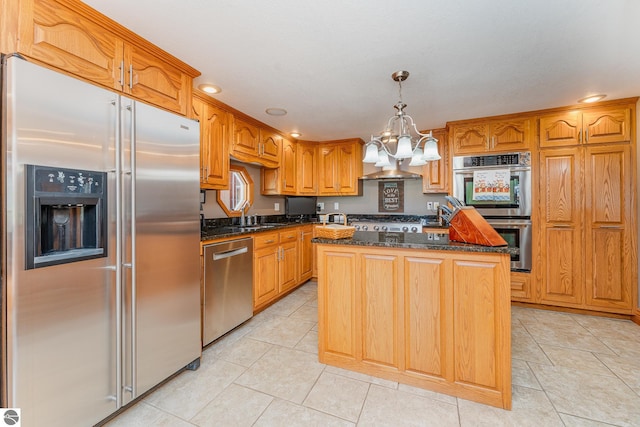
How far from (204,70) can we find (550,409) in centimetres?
322

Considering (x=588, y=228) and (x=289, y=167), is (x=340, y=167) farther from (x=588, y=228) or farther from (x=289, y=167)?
(x=588, y=228)

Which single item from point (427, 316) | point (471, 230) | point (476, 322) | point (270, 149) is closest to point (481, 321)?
point (476, 322)

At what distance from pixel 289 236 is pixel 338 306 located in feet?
5.43

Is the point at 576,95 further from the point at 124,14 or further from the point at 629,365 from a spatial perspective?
the point at 124,14

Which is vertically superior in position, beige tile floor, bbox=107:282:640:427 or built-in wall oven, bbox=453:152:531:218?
built-in wall oven, bbox=453:152:531:218

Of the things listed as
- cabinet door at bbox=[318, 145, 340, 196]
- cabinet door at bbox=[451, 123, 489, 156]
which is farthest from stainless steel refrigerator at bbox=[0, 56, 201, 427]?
cabinet door at bbox=[451, 123, 489, 156]

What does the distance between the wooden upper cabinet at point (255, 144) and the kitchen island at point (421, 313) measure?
64.2 inches

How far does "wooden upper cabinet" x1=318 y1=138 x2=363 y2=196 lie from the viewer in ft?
13.8

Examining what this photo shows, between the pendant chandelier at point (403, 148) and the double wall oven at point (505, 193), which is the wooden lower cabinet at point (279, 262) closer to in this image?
the pendant chandelier at point (403, 148)

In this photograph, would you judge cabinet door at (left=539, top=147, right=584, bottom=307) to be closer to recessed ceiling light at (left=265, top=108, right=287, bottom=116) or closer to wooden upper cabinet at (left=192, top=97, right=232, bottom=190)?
recessed ceiling light at (left=265, top=108, right=287, bottom=116)

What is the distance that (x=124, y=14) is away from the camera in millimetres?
1455

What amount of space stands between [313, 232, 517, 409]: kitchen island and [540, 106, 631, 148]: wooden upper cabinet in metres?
2.28

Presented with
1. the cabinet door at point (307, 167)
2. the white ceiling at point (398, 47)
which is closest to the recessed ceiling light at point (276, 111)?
the white ceiling at point (398, 47)

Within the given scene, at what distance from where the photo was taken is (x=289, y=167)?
3.95m
